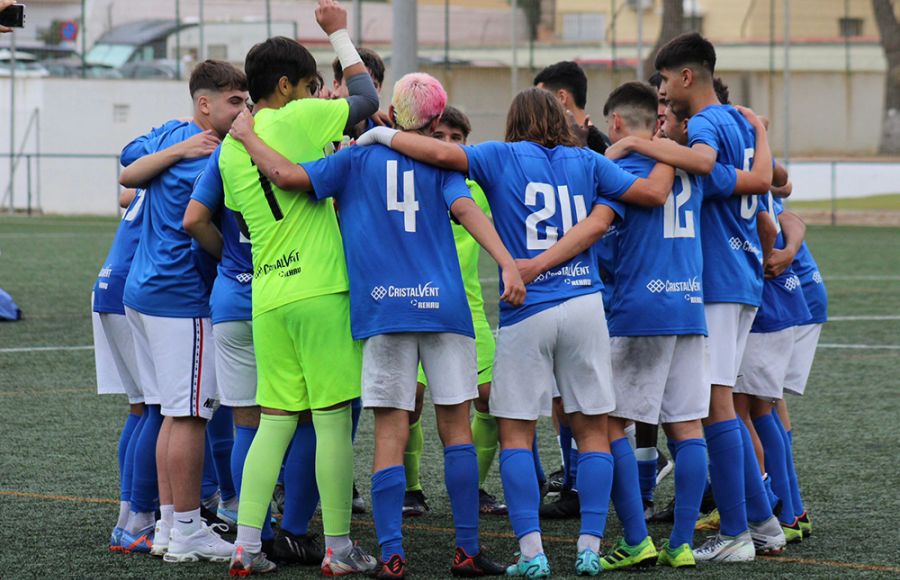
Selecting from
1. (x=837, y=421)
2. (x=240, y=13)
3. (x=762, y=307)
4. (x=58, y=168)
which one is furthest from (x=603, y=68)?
(x=762, y=307)

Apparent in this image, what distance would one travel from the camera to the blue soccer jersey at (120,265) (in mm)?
6137

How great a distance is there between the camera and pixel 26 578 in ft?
18.0

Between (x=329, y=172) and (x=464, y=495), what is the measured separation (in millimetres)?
1372

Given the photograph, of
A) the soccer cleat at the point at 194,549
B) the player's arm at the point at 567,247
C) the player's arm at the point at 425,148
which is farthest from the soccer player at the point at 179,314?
the player's arm at the point at 567,247

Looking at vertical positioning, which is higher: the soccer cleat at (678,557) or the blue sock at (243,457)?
the blue sock at (243,457)

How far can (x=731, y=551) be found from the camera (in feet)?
18.9

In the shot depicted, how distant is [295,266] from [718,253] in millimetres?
1793

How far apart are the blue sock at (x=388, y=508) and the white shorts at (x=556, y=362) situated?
1.57 ft

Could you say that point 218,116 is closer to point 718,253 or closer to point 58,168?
point 718,253

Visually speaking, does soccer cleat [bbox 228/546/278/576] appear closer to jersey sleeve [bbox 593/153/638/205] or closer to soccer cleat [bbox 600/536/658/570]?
soccer cleat [bbox 600/536/658/570]

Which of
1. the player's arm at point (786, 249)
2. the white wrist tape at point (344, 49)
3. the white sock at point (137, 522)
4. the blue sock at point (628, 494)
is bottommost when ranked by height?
the white sock at point (137, 522)

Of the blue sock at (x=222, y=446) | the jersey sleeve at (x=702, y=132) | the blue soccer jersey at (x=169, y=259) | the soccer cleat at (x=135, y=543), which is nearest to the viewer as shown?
the jersey sleeve at (x=702, y=132)

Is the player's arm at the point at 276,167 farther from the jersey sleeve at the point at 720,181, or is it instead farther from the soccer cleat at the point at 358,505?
the soccer cleat at the point at 358,505

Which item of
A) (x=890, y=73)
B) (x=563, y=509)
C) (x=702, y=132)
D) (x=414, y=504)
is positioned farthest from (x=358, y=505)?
(x=890, y=73)
